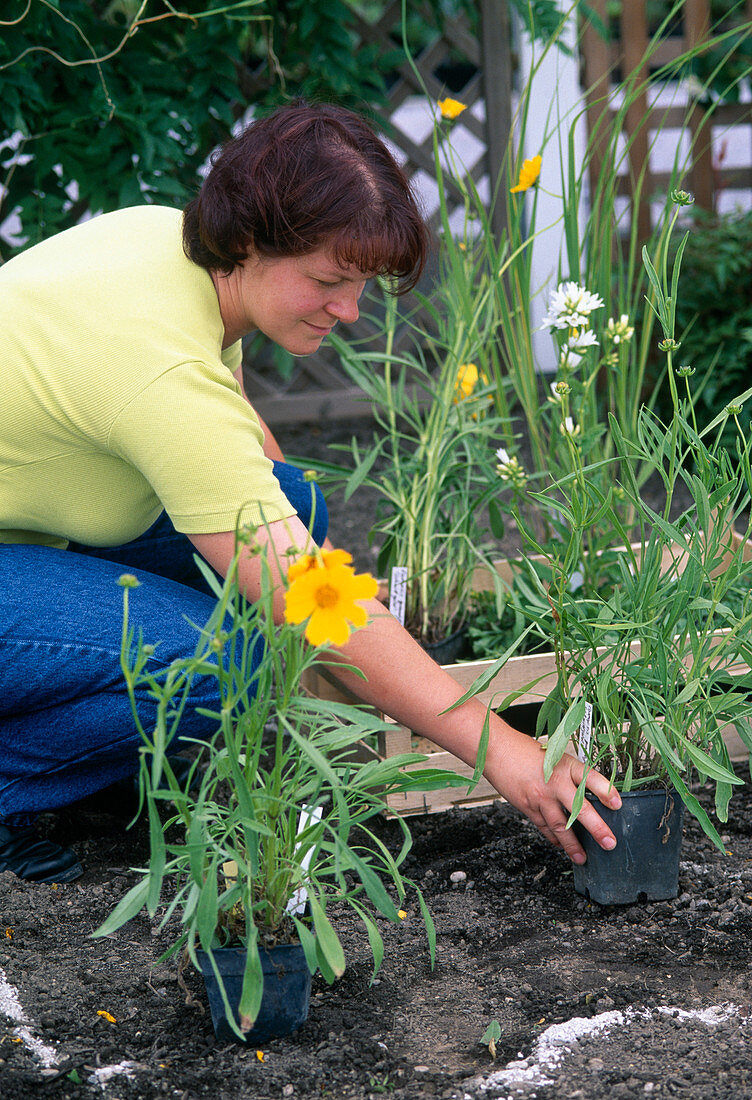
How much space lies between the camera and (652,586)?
1.30 meters

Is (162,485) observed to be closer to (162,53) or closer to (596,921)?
(596,921)

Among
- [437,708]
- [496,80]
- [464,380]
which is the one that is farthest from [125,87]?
[437,708]

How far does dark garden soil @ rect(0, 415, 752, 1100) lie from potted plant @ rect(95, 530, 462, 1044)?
0.08 m

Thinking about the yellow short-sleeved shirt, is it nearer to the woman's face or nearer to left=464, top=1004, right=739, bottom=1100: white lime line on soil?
the woman's face

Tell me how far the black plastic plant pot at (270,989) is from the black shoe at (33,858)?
1.49 ft

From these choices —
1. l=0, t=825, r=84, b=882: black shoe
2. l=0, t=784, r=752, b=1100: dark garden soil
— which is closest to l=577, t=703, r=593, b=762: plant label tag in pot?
l=0, t=784, r=752, b=1100: dark garden soil

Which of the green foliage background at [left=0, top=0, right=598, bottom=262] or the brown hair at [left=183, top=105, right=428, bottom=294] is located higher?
the green foliage background at [left=0, top=0, right=598, bottom=262]

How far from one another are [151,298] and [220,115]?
1984mm

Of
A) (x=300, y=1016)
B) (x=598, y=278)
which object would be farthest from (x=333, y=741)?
(x=598, y=278)

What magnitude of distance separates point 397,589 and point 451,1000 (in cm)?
73

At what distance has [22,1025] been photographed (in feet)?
3.82

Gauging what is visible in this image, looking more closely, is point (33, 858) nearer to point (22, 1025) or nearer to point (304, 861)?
point (22, 1025)

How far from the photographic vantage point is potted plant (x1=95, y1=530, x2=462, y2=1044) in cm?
93

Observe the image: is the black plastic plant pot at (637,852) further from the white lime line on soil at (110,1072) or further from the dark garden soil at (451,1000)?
the white lime line on soil at (110,1072)
